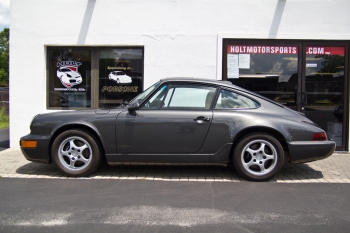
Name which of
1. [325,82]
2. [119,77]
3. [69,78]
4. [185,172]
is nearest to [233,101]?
[185,172]

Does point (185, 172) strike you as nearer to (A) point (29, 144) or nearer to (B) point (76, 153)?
(B) point (76, 153)

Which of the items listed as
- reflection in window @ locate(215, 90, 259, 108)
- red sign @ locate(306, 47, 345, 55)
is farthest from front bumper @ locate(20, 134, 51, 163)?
red sign @ locate(306, 47, 345, 55)

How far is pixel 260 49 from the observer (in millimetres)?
7594

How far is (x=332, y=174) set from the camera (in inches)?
223

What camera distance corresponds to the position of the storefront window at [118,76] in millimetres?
7875

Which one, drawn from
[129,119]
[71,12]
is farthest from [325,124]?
[71,12]

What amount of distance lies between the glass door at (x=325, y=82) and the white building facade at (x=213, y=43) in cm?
2

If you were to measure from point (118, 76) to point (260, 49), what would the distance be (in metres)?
3.29

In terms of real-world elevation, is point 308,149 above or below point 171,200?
above

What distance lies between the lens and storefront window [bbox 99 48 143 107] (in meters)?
7.88

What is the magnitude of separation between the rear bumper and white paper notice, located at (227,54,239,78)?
117 inches

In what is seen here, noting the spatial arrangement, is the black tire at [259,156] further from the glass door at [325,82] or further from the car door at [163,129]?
the glass door at [325,82]

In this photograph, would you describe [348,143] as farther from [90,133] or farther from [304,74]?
[90,133]

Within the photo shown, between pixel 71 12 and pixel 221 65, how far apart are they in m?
3.56
